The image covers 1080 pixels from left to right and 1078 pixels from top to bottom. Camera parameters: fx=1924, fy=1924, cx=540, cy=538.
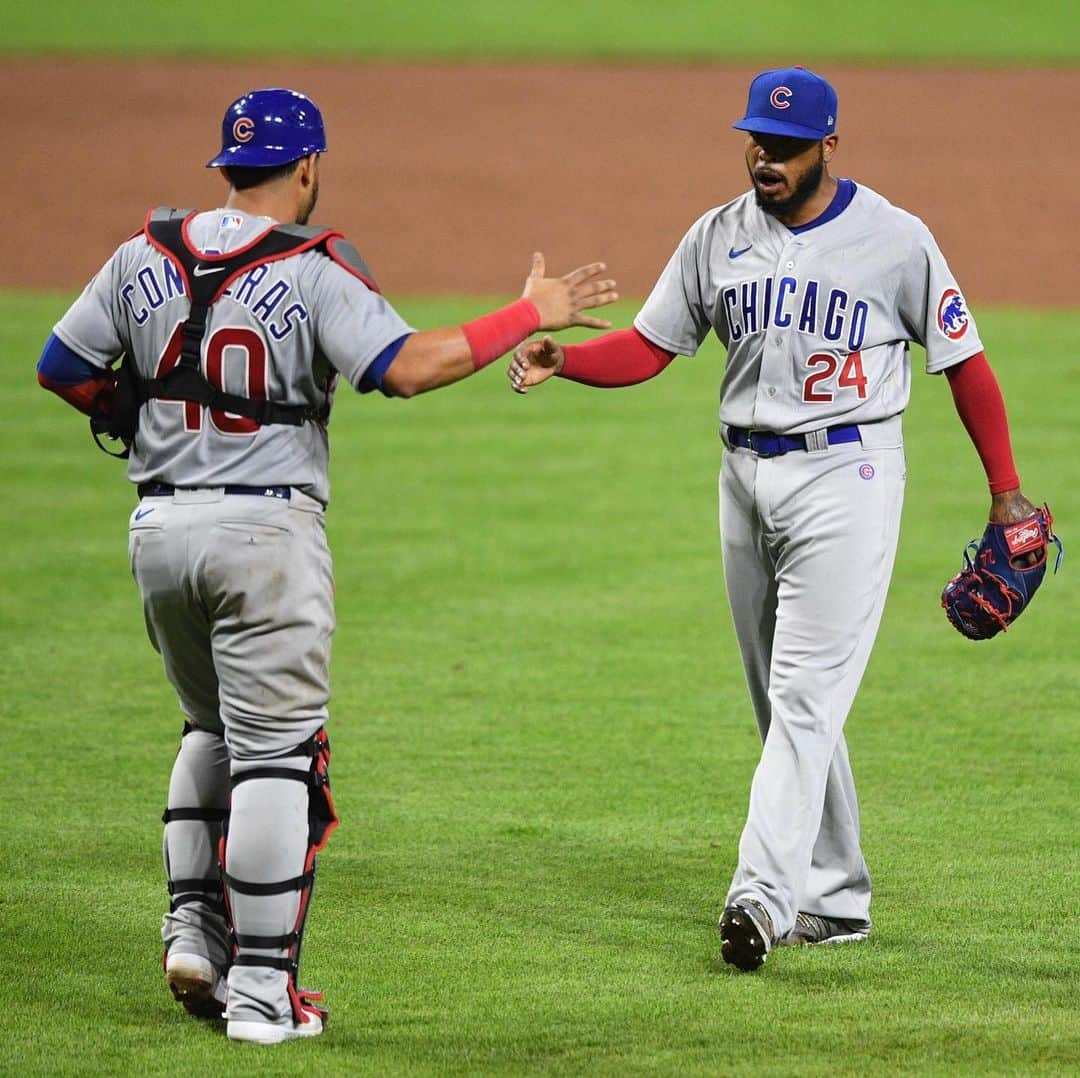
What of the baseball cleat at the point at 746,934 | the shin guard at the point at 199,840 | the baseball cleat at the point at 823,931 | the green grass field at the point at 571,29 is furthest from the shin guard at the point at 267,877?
the green grass field at the point at 571,29

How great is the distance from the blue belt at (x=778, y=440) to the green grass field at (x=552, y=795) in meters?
1.23

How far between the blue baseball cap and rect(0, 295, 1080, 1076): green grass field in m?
2.01

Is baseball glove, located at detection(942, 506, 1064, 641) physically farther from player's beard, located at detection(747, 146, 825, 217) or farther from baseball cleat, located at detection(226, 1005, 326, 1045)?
baseball cleat, located at detection(226, 1005, 326, 1045)

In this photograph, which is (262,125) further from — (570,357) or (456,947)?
(456,947)

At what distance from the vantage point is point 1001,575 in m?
4.86

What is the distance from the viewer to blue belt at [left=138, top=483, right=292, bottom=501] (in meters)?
4.05

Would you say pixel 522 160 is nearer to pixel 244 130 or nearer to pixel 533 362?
pixel 533 362

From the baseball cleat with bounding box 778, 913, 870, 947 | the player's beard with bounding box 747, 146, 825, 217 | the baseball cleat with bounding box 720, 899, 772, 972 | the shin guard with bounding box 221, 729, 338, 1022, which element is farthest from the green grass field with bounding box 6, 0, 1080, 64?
the shin guard with bounding box 221, 729, 338, 1022

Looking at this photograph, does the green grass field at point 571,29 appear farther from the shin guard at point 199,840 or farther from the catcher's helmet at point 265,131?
the shin guard at point 199,840

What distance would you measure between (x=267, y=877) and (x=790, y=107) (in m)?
2.22

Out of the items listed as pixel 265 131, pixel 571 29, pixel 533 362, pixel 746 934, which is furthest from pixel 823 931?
pixel 571 29

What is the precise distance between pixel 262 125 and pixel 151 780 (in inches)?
108

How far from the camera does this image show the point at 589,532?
32.5 feet

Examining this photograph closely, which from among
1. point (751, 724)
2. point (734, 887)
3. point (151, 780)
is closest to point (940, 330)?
point (734, 887)
